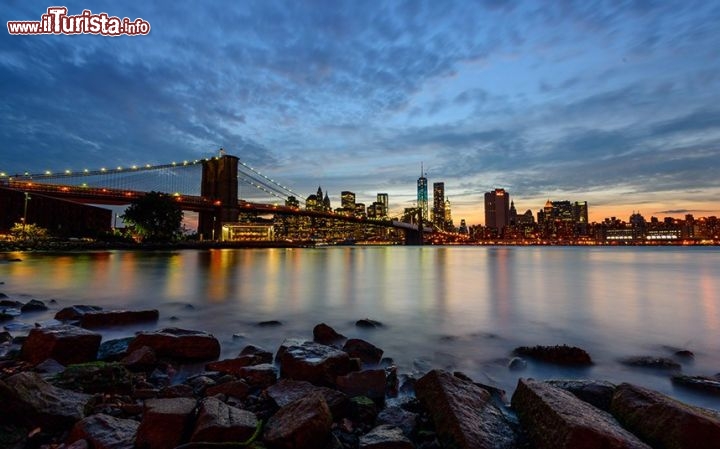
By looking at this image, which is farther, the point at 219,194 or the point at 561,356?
the point at 219,194

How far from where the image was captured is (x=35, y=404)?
293 cm

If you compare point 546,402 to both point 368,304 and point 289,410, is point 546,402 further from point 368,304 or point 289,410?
point 368,304

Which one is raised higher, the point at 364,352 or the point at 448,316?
the point at 364,352

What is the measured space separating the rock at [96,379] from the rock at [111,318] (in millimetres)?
3757

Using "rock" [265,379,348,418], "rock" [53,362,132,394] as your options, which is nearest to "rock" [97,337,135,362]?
"rock" [53,362,132,394]

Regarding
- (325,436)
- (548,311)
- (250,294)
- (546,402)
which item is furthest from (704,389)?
(250,294)

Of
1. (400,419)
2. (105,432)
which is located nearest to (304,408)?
(400,419)

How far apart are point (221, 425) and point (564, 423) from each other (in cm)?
242

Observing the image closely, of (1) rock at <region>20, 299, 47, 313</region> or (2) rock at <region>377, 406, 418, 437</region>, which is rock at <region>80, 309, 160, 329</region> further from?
(2) rock at <region>377, 406, 418, 437</region>

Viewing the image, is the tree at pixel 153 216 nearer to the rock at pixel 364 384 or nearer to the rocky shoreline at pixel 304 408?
the rocky shoreline at pixel 304 408

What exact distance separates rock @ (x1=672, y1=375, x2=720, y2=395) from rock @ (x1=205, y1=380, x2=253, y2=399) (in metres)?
5.46

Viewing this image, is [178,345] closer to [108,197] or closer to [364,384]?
[364,384]

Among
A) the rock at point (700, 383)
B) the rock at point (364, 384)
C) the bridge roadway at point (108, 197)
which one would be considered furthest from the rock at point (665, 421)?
the bridge roadway at point (108, 197)

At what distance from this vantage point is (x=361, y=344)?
5738 mm
